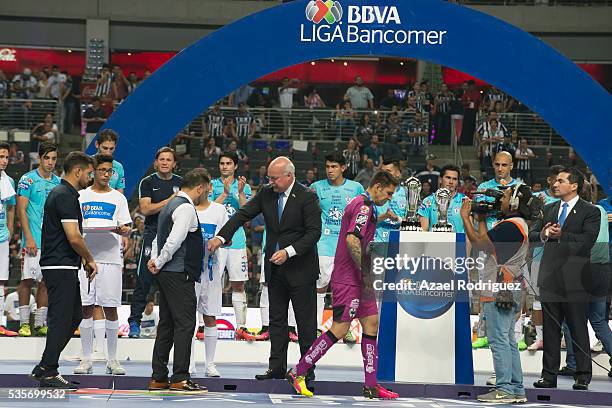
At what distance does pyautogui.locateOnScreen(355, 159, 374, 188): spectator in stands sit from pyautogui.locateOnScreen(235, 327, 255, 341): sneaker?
7487mm

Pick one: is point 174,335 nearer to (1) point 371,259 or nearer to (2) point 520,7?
(1) point 371,259

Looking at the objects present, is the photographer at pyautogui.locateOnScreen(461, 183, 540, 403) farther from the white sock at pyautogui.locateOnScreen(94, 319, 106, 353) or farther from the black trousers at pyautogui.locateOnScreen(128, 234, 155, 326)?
the black trousers at pyautogui.locateOnScreen(128, 234, 155, 326)

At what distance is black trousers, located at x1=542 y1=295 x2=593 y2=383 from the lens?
1077cm

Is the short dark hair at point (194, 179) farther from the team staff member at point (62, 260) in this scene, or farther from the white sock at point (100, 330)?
the white sock at point (100, 330)

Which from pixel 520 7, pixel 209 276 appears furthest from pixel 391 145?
pixel 209 276

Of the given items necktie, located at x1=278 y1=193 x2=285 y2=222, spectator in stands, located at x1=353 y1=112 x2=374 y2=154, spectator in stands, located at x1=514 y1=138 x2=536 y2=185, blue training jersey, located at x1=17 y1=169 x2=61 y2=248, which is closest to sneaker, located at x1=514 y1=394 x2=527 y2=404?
necktie, located at x1=278 y1=193 x2=285 y2=222

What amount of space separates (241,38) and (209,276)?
111 inches

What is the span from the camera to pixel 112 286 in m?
10.9

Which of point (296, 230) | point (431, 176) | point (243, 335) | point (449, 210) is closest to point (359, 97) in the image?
point (431, 176)

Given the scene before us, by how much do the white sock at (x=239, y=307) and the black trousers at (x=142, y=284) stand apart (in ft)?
3.18

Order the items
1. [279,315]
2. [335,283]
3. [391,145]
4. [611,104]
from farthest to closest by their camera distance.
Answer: [391,145]
[611,104]
[279,315]
[335,283]

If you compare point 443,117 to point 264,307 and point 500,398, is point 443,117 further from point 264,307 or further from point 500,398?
point 500,398

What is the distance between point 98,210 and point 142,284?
2.08 meters

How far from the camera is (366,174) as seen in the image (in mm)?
20375
